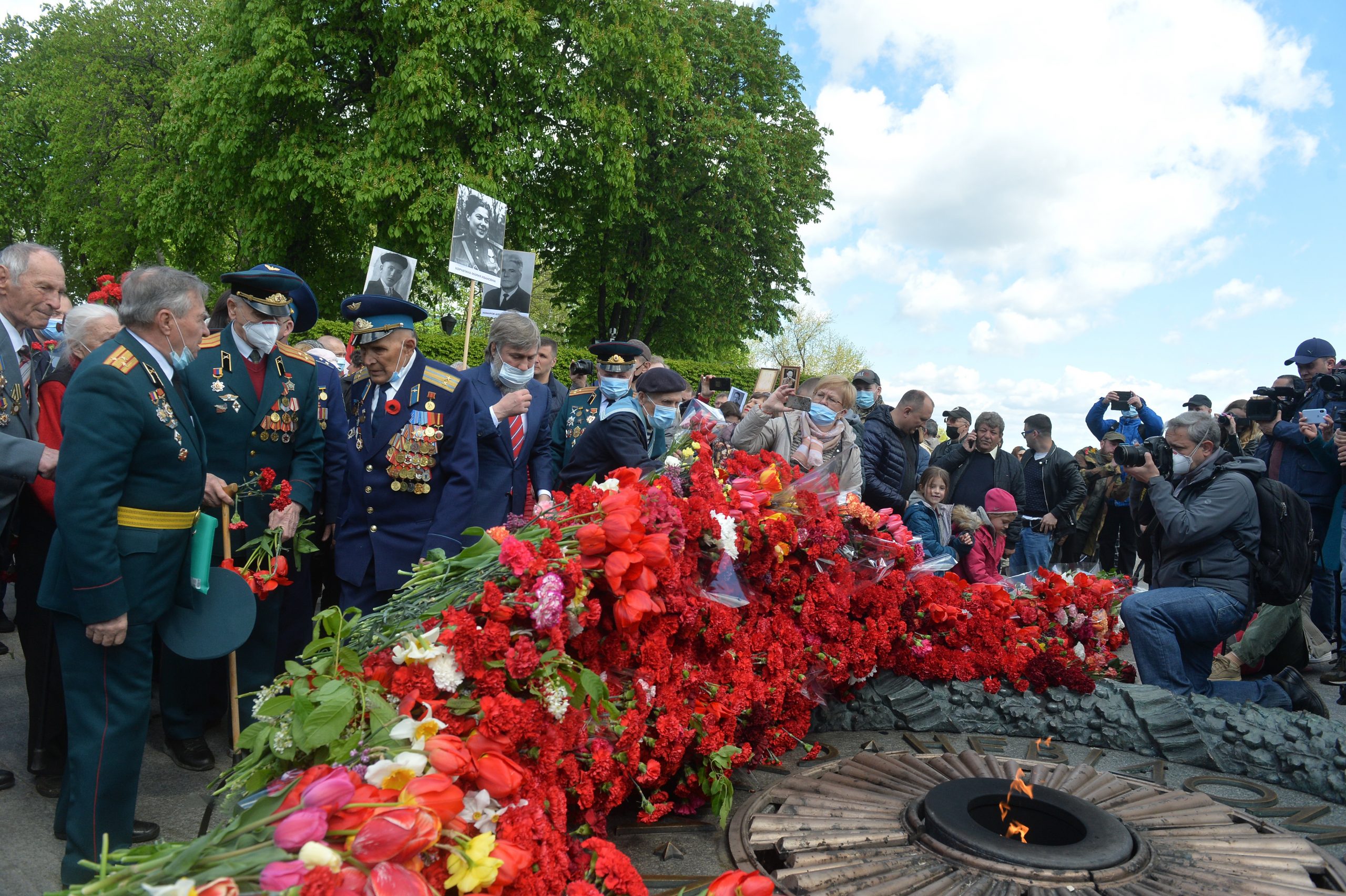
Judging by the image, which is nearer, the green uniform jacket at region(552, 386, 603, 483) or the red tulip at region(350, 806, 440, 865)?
the red tulip at region(350, 806, 440, 865)

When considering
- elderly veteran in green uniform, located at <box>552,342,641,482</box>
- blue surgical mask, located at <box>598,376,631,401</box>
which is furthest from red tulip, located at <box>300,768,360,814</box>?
blue surgical mask, located at <box>598,376,631,401</box>

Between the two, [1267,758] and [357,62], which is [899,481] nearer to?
[1267,758]

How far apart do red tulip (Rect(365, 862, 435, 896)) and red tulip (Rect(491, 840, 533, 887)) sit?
25cm

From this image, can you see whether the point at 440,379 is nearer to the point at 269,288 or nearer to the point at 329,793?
the point at 269,288

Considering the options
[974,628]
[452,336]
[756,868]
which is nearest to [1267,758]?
[974,628]

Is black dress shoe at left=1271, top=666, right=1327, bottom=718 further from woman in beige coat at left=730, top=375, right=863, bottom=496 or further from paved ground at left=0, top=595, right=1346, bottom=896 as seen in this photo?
woman in beige coat at left=730, top=375, right=863, bottom=496

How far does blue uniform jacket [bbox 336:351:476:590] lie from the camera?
14.4ft

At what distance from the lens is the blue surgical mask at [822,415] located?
6.47 m

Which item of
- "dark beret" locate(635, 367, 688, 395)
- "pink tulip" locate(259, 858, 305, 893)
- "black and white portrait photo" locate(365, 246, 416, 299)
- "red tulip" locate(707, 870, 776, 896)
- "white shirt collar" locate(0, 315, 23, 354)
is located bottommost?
"red tulip" locate(707, 870, 776, 896)

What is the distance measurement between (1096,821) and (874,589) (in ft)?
5.55

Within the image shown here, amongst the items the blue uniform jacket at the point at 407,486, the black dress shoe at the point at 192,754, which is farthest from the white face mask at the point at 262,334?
the black dress shoe at the point at 192,754

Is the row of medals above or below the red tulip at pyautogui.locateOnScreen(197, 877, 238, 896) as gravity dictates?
above

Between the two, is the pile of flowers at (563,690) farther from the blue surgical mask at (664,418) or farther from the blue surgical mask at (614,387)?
the blue surgical mask at (614,387)

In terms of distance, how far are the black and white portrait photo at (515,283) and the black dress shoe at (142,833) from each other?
6.20 m
